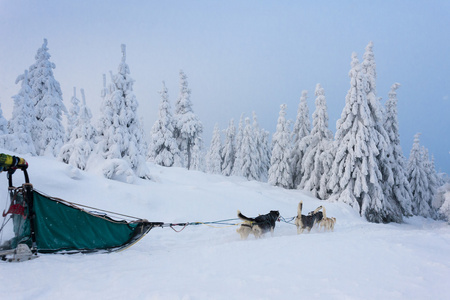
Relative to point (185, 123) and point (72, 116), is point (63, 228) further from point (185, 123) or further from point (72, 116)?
point (72, 116)

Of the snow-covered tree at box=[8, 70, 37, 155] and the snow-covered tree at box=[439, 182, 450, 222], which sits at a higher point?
the snow-covered tree at box=[8, 70, 37, 155]

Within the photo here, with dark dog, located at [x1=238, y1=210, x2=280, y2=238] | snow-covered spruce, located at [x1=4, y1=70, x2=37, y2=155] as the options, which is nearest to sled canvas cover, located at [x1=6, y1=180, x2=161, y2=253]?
dark dog, located at [x1=238, y1=210, x2=280, y2=238]

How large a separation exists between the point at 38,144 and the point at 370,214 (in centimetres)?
3129

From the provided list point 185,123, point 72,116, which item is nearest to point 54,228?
point 185,123

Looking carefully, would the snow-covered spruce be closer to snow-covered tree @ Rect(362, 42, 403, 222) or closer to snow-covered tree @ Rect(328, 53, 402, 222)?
snow-covered tree @ Rect(328, 53, 402, 222)

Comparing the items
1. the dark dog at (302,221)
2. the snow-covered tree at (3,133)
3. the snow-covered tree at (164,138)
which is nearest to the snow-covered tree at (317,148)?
the dark dog at (302,221)

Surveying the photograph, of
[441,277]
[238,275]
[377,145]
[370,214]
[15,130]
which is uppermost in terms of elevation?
[377,145]

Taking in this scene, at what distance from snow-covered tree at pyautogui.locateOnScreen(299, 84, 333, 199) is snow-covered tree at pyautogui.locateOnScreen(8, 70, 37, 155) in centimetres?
2593

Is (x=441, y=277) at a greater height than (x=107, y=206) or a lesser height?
greater

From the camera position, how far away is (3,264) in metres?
4.95

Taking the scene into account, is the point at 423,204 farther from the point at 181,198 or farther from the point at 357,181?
the point at 181,198

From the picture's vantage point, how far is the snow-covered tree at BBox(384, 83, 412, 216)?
70.2 ft

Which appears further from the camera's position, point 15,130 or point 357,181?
point 15,130

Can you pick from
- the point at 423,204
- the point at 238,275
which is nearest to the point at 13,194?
the point at 238,275
